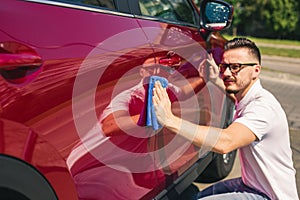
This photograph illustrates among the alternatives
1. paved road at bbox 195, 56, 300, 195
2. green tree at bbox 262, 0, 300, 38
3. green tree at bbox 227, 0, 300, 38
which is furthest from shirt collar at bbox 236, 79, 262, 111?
green tree at bbox 262, 0, 300, 38

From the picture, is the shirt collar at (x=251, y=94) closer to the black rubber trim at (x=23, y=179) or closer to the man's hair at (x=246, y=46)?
the man's hair at (x=246, y=46)

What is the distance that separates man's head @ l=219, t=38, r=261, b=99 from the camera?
6.84 feet

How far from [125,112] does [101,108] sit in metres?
0.21

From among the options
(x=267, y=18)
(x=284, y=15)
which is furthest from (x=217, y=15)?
(x=267, y=18)

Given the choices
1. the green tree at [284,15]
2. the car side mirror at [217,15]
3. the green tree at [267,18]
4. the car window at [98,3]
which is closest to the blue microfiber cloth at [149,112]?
the car window at [98,3]

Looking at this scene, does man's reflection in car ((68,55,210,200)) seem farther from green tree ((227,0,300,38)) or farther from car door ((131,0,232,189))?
green tree ((227,0,300,38))

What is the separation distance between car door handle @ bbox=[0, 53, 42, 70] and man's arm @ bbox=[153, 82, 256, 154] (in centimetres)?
68

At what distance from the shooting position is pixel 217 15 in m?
3.04

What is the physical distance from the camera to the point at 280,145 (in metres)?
2.08

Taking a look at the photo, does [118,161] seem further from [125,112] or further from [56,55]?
[56,55]

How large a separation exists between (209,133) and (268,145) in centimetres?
35

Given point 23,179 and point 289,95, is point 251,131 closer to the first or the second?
point 23,179

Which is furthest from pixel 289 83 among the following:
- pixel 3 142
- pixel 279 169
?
pixel 3 142

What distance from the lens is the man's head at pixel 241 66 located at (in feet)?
6.84
